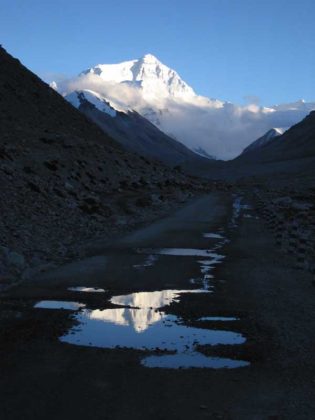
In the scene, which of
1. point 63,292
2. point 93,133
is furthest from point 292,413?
point 93,133

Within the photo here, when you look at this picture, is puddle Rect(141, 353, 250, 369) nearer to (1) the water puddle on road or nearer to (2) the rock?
(1) the water puddle on road

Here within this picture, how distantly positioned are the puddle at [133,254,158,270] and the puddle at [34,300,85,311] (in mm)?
4769

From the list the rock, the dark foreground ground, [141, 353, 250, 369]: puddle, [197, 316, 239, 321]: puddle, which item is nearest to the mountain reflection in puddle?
[141, 353, 250, 369]: puddle

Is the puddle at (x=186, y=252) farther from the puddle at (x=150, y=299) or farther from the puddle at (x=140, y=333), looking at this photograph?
the puddle at (x=140, y=333)

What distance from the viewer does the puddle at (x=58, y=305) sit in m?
11.6

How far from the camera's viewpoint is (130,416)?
255 inches

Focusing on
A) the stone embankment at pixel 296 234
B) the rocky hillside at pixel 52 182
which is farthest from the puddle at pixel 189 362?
the stone embankment at pixel 296 234

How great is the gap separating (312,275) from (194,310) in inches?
207

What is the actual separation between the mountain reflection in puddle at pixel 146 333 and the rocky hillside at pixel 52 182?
369 centimetres

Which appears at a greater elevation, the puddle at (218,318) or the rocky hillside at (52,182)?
the rocky hillside at (52,182)

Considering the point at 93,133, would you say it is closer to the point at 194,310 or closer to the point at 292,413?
the point at 194,310

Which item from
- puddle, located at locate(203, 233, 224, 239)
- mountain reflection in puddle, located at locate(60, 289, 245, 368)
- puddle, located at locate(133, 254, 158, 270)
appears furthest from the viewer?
puddle, located at locate(203, 233, 224, 239)

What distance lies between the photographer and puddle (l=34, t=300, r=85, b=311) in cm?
1162

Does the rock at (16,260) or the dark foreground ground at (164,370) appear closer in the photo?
the dark foreground ground at (164,370)
